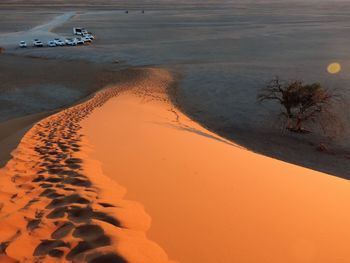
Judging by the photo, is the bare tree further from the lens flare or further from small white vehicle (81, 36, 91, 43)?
small white vehicle (81, 36, 91, 43)

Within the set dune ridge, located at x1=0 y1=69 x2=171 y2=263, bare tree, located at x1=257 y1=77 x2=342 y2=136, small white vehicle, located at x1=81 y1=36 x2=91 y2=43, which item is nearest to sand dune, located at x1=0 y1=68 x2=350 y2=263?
dune ridge, located at x1=0 y1=69 x2=171 y2=263

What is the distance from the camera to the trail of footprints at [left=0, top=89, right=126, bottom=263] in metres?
4.16

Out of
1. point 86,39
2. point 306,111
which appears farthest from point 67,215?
point 86,39

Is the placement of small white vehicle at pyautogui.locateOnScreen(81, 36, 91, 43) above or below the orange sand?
above

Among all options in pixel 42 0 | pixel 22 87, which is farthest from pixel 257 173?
pixel 42 0

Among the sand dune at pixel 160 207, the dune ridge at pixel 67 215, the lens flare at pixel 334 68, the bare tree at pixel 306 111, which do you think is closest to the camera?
the dune ridge at pixel 67 215

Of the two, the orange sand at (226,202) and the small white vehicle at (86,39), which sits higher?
the small white vehicle at (86,39)

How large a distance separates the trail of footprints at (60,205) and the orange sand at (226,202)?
0.69 metres

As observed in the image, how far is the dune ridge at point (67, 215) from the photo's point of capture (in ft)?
13.6

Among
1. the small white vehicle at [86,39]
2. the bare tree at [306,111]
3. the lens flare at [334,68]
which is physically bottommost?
the bare tree at [306,111]

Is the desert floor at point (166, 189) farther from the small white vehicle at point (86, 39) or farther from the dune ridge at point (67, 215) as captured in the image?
the small white vehicle at point (86, 39)

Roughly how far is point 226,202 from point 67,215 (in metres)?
2.51

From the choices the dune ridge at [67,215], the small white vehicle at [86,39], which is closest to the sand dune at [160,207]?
the dune ridge at [67,215]

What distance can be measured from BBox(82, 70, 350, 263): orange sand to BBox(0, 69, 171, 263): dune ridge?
0.31 metres
